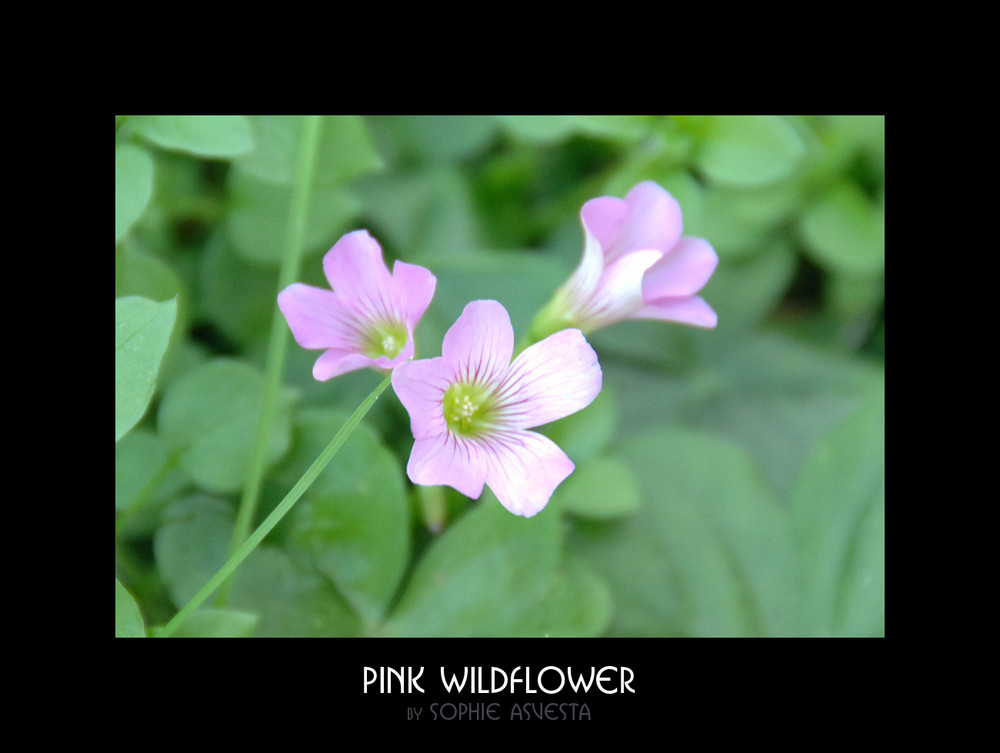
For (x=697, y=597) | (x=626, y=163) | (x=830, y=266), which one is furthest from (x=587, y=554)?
(x=830, y=266)

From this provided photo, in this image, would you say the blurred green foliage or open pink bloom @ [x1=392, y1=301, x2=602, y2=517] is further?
the blurred green foliage

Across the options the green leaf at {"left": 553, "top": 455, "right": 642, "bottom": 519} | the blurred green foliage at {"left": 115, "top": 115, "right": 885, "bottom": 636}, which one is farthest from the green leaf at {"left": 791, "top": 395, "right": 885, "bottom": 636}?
the green leaf at {"left": 553, "top": 455, "right": 642, "bottom": 519}

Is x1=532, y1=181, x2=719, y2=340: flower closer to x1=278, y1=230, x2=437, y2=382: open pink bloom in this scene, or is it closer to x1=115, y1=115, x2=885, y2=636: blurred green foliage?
x1=278, y1=230, x2=437, y2=382: open pink bloom

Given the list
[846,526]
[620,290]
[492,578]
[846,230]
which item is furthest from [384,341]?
[846,230]

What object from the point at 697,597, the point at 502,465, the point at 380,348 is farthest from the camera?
the point at 697,597

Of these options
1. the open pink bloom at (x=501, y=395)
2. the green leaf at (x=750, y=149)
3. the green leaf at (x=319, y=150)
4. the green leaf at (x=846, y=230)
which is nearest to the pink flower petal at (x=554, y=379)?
the open pink bloom at (x=501, y=395)

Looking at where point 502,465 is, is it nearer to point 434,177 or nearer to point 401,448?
point 401,448
